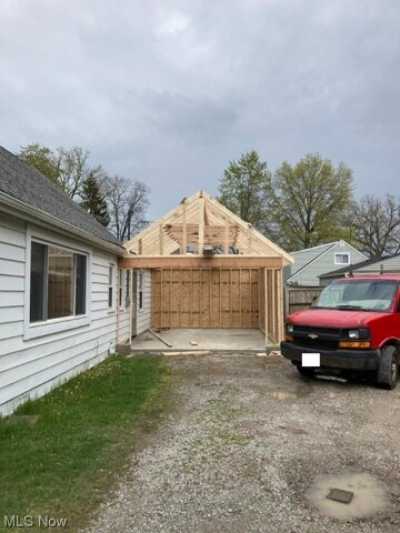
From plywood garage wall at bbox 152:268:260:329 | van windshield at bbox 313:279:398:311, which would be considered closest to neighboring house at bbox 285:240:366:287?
plywood garage wall at bbox 152:268:260:329

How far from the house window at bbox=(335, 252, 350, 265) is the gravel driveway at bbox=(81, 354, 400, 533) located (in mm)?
19265

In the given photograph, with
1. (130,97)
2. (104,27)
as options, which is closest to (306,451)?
(104,27)

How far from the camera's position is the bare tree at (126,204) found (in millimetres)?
35156

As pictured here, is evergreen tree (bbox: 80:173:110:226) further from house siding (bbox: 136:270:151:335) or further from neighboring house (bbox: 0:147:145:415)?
neighboring house (bbox: 0:147:145:415)

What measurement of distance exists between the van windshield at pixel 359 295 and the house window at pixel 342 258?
17.9 m

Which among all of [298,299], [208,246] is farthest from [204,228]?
[298,299]

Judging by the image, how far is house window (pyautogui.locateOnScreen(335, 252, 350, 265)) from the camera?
2406 centimetres

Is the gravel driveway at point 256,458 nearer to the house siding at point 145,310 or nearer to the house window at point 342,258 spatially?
the house siding at point 145,310

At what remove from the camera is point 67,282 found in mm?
6375

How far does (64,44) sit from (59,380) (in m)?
9.94

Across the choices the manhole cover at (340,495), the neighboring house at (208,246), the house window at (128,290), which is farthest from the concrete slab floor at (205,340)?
the manhole cover at (340,495)

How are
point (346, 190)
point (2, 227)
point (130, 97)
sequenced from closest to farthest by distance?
point (2, 227), point (130, 97), point (346, 190)

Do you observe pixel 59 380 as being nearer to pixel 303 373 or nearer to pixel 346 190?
pixel 303 373

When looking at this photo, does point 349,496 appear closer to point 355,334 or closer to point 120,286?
point 355,334
